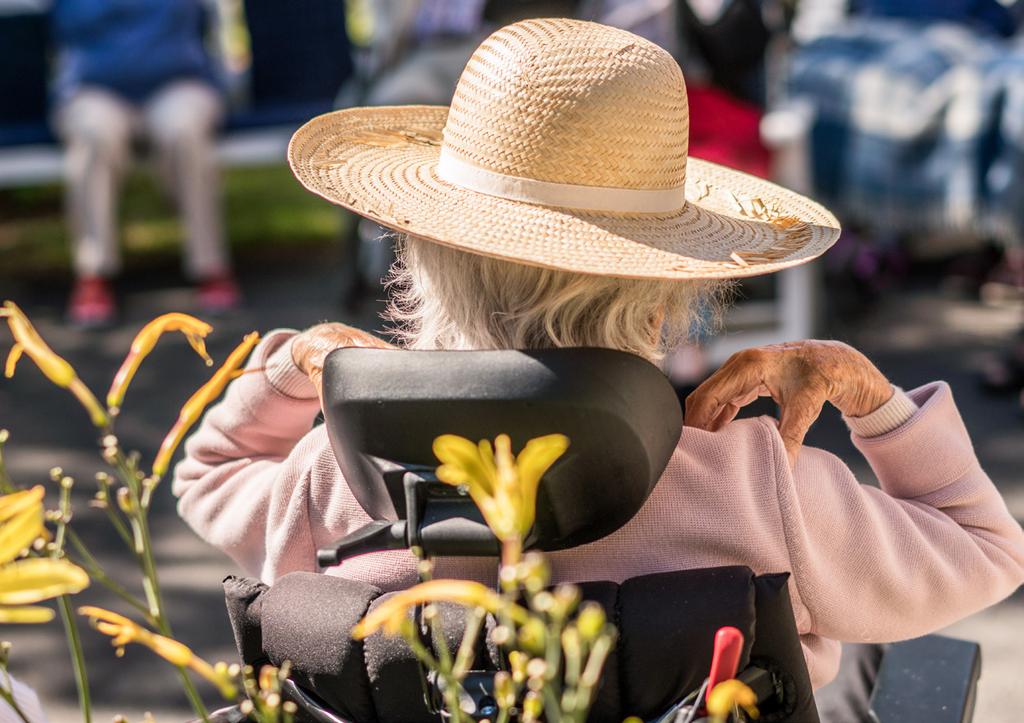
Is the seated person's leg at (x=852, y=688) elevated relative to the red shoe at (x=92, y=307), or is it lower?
elevated

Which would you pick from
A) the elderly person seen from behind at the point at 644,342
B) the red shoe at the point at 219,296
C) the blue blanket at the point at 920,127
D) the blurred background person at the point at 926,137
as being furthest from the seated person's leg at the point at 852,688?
the red shoe at the point at 219,296

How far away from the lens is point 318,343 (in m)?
1.43

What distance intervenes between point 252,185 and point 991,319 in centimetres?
397

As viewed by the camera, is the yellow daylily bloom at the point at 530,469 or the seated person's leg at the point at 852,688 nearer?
the yellow daylily bloom at the point at 530,469

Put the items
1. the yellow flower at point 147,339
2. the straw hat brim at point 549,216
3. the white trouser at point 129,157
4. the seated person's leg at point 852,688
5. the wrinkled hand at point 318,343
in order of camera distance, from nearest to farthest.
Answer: the yellow flower at point 147,339, the straw hat brim at point 549,216, the wrinkled hand at point 318,343, the seated person's leg at point 852,688, the white trouser at point 129,157

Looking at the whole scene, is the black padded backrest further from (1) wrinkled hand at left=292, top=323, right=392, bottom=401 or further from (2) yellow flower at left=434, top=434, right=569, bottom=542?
(2) yellow flower at left=434, top=434, right=569, bottom=542

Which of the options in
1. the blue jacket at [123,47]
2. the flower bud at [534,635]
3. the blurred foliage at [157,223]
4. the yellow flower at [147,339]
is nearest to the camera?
the flower bud at [534,635]

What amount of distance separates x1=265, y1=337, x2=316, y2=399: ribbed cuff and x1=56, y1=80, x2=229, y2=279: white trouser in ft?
12.4

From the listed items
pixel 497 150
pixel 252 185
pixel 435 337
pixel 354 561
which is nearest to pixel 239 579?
pixel 354 561

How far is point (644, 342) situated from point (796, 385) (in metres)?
0.20

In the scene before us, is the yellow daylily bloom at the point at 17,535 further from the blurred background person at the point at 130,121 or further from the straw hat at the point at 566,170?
the blurred background person at the point at 130,121

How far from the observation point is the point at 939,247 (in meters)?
5.53

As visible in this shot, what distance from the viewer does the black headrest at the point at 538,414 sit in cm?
105

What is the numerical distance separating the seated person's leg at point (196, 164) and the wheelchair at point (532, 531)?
4083mm
